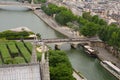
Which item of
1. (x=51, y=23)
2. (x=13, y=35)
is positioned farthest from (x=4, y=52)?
(x=51, y=23)

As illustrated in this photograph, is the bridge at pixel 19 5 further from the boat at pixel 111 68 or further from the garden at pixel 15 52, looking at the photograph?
the boat at pixel 111 68

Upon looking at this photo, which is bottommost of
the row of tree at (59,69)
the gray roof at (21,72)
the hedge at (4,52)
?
the hedge at (4,52)

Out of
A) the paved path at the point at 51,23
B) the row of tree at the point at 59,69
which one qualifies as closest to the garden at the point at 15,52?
the row of tree at the point at 59,69

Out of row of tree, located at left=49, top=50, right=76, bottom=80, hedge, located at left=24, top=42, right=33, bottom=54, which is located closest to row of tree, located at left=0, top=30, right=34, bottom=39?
hedge, located at left=24, top=42, right=33, bottom=54

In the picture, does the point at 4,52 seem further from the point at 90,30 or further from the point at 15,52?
the point at 90,30

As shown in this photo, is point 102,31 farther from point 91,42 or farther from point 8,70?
point 8,70
